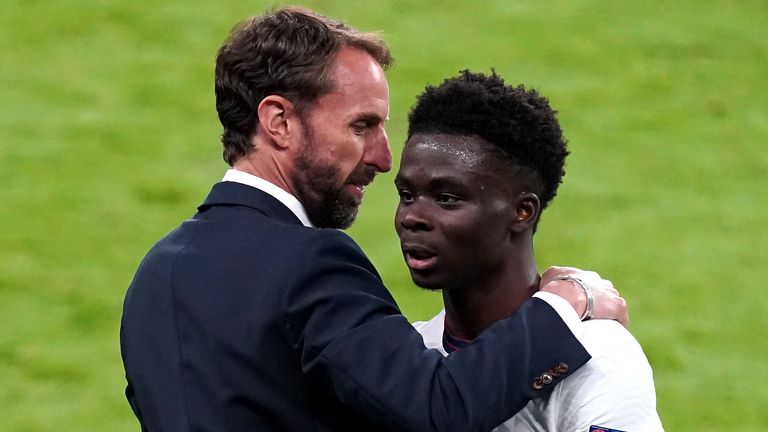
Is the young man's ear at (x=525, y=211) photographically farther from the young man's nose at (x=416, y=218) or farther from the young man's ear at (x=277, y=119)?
the young man's ear at (x=277, y=119)

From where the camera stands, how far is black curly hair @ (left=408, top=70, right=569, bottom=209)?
341 centimetres

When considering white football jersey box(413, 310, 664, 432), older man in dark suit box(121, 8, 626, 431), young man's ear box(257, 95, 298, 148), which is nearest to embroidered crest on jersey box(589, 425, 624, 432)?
white football jersey box(413, 310, 664, 432)

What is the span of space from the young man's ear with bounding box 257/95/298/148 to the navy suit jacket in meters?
0.15

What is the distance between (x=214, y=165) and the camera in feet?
31.7

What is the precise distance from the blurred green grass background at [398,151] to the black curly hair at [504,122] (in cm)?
461

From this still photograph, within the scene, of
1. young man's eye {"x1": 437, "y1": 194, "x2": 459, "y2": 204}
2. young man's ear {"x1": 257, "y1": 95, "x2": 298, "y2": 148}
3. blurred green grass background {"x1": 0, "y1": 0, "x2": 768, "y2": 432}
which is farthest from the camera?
blurred green grass background {"x1": 0, "y1": 0, "x2": 768, "y2": 432}

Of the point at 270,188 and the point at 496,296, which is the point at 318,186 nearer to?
the point at 270,188

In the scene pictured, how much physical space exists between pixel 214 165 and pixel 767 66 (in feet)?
13.4

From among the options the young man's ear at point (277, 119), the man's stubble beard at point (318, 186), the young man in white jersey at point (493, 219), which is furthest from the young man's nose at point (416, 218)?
the young man's ear at point (277, 119)

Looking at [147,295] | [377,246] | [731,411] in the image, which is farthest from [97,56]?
[147,295]

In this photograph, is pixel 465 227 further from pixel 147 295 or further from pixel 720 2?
pixel 720 2

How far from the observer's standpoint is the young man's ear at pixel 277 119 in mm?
3520

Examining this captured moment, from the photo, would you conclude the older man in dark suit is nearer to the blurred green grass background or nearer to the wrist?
the wrist

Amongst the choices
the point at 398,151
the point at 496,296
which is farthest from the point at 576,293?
the point at 398,151
